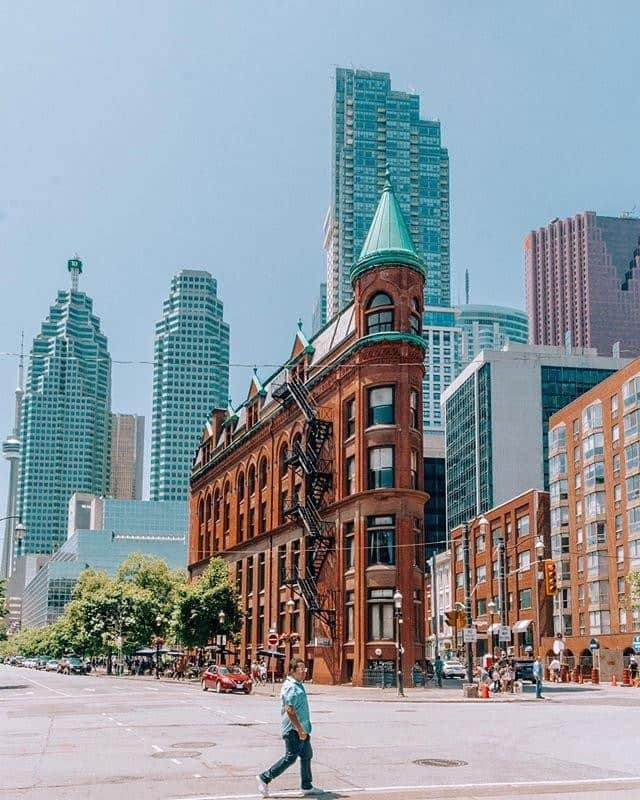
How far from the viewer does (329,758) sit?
18.8m

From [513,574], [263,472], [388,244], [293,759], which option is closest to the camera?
[293,759]

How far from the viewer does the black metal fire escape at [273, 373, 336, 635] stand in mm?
61988

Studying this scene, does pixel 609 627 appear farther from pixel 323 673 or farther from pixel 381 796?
pixel 381 796

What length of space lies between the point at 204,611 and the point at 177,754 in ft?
172

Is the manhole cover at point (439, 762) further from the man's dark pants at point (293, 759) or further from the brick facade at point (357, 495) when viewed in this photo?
the brick facade at point (357, 495)

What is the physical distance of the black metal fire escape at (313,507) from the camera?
6199 cm

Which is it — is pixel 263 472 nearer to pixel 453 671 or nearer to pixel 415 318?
pixel 453 671

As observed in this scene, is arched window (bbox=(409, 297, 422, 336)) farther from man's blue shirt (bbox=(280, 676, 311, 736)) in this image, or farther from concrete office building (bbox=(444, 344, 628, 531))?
concrete office building (bbox=(444, 344, 628, 531))

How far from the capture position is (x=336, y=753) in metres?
19.6

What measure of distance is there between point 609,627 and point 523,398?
61561 millimetres

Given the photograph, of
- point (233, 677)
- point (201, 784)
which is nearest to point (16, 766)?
point (201, 784)

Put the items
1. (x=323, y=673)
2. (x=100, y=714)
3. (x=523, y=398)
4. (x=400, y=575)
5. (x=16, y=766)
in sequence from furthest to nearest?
(x=523, y=398), (x=323, y=673), (x=400, y=575), (x=100, y=714), (x=16, y=766)

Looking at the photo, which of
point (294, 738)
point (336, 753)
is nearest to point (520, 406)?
point (336, 753)

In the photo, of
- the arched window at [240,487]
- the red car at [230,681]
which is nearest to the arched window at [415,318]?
the red car at [230,681]
